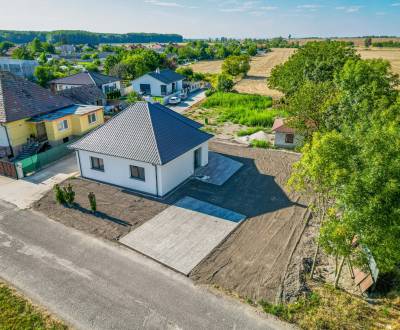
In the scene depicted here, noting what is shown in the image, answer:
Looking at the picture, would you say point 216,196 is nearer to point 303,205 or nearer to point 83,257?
point 303,205

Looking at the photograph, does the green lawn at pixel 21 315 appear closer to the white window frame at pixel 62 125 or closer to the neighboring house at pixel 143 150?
the neighboring house at pixel 143 150

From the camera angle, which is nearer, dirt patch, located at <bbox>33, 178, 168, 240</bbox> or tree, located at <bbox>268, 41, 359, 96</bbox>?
dirt patch, located at <bbox>33, 178, 168, 240</bbox>

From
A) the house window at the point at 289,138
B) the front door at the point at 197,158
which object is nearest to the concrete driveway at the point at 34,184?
the front door at the point at 197,158

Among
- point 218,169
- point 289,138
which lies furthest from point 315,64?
point 218,169

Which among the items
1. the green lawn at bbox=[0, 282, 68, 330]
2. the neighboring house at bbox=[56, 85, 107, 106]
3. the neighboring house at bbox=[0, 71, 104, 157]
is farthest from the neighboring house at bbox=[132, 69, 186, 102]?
the green lawn at bbox=[0, 282, 68, 330]

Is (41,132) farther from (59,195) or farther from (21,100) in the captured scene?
(59,195)

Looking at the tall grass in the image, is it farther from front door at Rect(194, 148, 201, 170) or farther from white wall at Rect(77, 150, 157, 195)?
white wall at Rect(77, 150, 157, 195)
